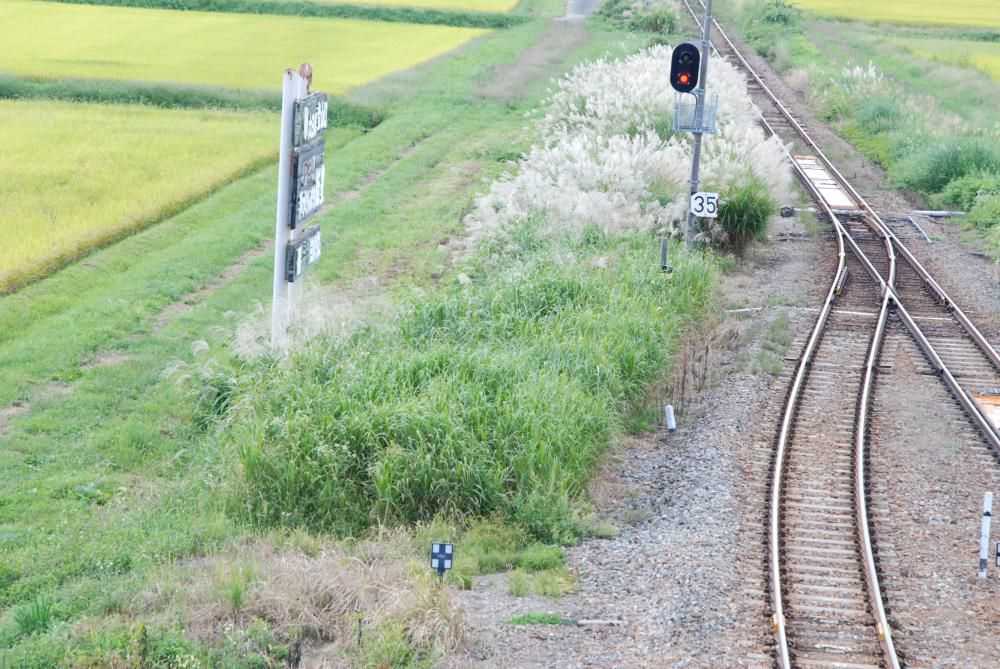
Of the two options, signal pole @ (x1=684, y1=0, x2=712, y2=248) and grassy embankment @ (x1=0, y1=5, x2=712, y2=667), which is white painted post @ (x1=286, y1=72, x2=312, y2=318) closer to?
grassy embankment @ (x1=0, y1=5, x2=712, y2=667)

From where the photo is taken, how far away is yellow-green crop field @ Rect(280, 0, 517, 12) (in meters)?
65.0

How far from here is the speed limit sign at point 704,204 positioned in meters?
19.5

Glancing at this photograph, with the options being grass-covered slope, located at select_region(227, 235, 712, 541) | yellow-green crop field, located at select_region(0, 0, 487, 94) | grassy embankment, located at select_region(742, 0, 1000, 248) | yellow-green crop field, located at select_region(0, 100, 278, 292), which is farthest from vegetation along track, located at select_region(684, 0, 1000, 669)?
yellow-green crop field, located at select_region(0, 0, 487, 94)

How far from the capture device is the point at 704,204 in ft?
64.3

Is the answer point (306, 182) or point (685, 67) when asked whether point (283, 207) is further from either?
point (685, 67)

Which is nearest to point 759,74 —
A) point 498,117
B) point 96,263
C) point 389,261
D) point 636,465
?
point 498,117

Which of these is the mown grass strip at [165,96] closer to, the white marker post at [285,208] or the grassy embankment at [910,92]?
the grassy embankment at [910,92]

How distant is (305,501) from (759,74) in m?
38.9

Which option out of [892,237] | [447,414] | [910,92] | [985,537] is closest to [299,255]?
[447,414]

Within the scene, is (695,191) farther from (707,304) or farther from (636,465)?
(636,465)

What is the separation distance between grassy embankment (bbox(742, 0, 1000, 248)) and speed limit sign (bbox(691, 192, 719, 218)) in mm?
8118

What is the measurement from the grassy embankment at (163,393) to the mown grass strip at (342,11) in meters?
34.1

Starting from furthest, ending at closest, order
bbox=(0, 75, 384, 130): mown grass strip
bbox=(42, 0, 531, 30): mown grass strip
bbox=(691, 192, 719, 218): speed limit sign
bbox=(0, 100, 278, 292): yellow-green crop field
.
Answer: bbox=(42, 0, 531, 30): mown grass strip, bbox=(0, 75, 384, 130): mown grass strip, bbox=(0, 100, 278, 292): yellow-green crop field, bbox=(691, 192, 719, 218): speed limit sign

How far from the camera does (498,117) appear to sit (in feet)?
128
